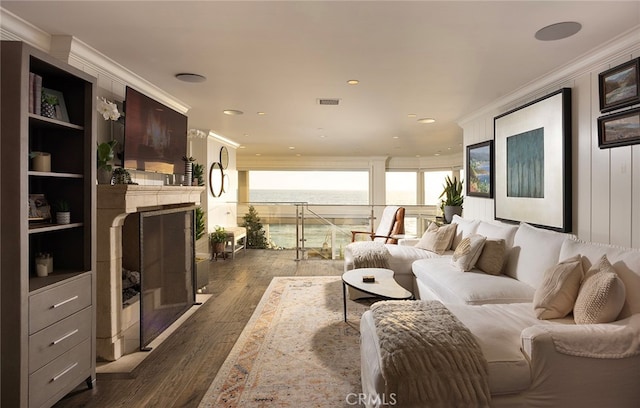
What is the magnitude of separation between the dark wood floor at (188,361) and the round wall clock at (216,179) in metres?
2.08

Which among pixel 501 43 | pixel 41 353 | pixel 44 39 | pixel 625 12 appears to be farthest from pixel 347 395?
pixel 44 39

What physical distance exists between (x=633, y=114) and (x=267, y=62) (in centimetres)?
264

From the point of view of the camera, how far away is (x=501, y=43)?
2.52m

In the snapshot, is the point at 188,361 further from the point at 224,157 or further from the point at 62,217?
the point at 224,157

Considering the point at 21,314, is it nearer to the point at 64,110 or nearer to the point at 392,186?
the point at 64,110

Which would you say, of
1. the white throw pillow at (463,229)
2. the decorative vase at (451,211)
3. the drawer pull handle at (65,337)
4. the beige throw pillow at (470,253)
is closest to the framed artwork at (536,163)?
the white throw pillow at (463,229)

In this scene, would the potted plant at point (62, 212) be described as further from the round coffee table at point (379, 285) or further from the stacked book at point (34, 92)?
the round coffee table at point (379, 285)

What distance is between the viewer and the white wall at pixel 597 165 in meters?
2.50

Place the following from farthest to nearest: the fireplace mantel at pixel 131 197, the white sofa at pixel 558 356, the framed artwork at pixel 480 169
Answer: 1. the framed artwork at pixel 480 169
2. the fireplace mantel at pixel 131 197
3. the white sofa at pixel 558 356

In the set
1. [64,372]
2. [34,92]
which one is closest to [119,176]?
[34,92]

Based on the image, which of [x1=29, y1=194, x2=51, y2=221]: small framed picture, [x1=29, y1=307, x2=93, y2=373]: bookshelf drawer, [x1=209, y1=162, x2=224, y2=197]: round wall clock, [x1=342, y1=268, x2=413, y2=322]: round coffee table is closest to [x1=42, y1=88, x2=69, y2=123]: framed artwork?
[x1=29, y1=194, x2=51, y2=221]: small framed picture

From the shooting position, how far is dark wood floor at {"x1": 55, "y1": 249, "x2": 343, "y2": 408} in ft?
7.45

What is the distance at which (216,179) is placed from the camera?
22.9 feet

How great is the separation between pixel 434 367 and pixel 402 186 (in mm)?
9734
